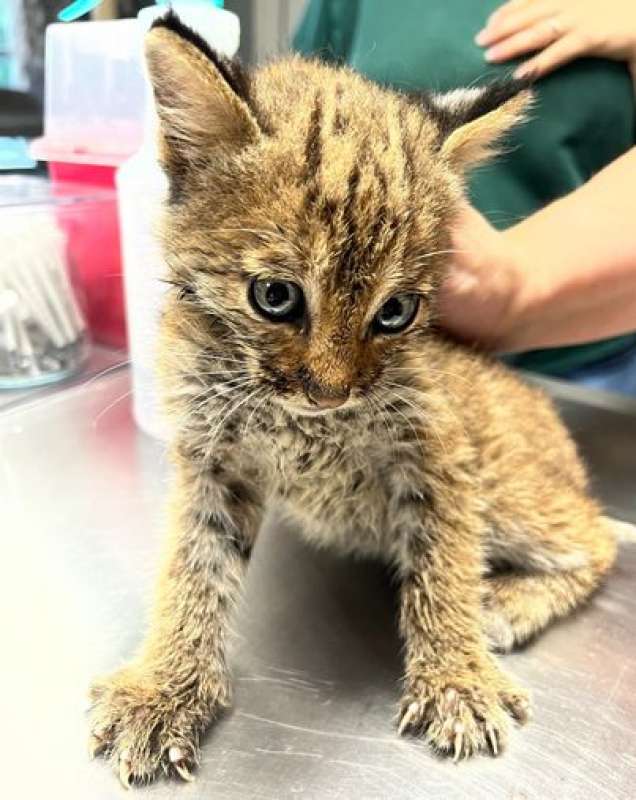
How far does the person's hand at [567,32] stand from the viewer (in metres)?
1.51

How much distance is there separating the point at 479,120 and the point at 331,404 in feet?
1.23

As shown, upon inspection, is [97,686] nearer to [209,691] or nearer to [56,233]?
[209,691]

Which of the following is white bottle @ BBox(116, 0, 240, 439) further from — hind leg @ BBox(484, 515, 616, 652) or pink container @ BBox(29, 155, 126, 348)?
hind leg @ BBox(484, 515, 616, 652)

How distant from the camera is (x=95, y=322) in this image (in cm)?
203

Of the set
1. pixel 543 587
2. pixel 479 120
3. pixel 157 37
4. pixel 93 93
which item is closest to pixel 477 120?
pixel 479 120

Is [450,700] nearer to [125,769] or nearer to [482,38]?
[125,769]

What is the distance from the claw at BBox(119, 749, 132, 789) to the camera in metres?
0.84

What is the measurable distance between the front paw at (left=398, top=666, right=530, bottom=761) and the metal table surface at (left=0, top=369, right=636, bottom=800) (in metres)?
0.02

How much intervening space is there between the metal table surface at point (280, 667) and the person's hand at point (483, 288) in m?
0.38

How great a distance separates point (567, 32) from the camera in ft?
4.96

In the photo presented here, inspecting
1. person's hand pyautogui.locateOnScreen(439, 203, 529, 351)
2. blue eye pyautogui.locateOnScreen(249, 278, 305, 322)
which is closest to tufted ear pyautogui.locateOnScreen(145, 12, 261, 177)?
blue eye pyautogui.locateOnScreen(249, 278, 305, 322)

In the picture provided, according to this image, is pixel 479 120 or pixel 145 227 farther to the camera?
pixel 145 227

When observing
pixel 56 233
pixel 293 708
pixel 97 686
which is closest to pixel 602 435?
pixel 293 708

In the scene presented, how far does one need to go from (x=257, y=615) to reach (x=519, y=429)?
0.45 m
